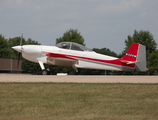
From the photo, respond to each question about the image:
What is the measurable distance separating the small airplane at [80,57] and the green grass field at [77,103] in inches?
346

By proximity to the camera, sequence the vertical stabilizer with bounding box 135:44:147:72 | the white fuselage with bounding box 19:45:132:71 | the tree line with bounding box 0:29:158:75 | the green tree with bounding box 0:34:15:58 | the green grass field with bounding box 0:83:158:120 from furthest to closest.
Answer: the green tree with bounding box 0:34:15:58 < the tree line with bounding box 0:29:158:75 < the vertical stabilizer with bounding box 135:44:147:72 < the white fuselage with bounding box 19:45:132:71 < the green grass field with bounding box 0:83:158:120

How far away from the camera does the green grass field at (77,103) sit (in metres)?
6.13

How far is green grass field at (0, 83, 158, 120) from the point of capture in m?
6.13

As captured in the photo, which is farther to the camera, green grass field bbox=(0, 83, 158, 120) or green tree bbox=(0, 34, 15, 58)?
green tree bbox=(0, 34, 15, 58)

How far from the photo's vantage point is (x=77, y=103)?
762 cm

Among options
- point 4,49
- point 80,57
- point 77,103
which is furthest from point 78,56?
point 4,49

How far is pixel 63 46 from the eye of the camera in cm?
1942

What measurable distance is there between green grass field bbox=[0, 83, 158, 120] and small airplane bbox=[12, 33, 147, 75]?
879 cm

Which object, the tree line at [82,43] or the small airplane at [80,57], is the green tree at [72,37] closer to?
the tree line at [82,43]

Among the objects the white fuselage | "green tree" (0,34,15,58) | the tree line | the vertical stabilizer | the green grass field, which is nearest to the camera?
the green grass field

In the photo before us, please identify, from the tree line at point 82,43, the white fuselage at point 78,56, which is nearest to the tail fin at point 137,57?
the white fuselage at point 78,56

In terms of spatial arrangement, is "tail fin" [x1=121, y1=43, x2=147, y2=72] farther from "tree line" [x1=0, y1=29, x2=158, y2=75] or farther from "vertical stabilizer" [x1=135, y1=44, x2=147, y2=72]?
"tree line" [x1=0, y1=29, x2=158, y2=75]

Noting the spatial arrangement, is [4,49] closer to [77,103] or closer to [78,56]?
[78,56]

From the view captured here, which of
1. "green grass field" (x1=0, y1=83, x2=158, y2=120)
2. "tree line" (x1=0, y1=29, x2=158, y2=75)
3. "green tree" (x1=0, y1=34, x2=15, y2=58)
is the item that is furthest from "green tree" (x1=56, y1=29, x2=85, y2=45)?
"green grass field" (x1=0, y1=83, x2=158, y2=120)
